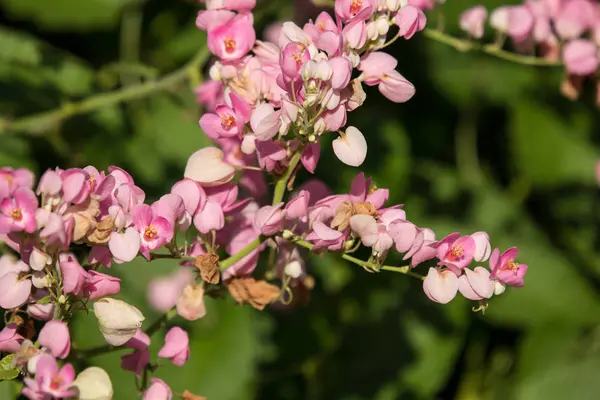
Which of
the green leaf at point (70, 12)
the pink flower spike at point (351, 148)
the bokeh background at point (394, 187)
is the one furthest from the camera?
the green leaf at point (70, 12)

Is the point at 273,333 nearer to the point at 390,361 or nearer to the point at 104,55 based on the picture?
the point at 390,361

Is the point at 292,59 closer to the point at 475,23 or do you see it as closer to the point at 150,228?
the point at 150,228

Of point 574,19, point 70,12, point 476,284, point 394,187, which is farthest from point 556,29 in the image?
point 70,12

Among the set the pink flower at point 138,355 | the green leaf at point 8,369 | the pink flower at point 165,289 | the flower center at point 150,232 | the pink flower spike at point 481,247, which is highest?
the flower center at point 150,232

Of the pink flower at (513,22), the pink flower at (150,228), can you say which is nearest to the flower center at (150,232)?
the pink flower at (150,228)

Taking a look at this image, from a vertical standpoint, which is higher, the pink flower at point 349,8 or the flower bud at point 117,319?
the pink flower at point 349,8

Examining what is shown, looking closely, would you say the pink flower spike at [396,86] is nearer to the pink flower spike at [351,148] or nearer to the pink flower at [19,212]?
the pink flower spike at [351,148]

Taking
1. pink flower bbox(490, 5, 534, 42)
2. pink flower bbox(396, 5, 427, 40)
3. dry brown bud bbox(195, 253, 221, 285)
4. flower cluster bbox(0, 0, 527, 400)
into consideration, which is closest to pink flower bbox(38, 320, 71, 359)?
flower cluster bbox(0, 0, 527, 400)
